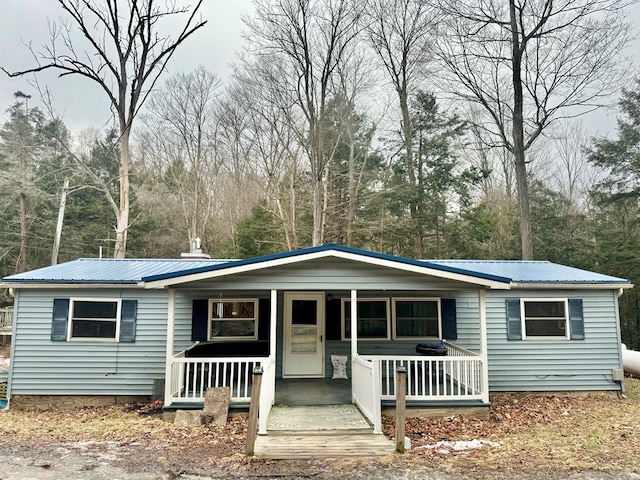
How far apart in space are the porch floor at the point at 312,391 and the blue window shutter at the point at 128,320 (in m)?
3.27

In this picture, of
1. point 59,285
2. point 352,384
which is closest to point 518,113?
point 352,384

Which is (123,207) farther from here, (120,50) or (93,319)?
(93,319)

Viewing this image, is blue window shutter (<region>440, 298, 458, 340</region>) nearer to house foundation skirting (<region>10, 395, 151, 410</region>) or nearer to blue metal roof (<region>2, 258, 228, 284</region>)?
blue metal roof (<region>2, 258, 228, 284</region>)

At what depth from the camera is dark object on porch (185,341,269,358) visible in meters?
9.01

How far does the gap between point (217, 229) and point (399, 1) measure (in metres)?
14.5

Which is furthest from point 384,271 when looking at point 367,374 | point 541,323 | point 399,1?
point 399,1

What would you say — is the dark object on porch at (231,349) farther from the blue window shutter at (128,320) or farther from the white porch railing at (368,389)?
the white porch railing at (368,389)

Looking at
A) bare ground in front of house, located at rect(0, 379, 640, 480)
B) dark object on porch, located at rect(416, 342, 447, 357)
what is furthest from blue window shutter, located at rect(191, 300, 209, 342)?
dark object on porch, located at rect(416, 342, 447, 357)

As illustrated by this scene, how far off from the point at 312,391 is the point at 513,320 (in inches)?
186

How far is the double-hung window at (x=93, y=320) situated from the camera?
29.1 ft

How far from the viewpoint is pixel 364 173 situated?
18797 mm

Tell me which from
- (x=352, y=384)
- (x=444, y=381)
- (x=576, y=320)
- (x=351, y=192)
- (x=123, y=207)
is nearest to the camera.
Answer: (x=444, y=381)

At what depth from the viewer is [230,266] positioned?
7285 millimetres

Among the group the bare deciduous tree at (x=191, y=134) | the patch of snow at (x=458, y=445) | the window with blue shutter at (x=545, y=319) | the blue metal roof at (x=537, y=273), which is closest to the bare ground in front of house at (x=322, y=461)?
the patch of snow at (x=458, y=445)
